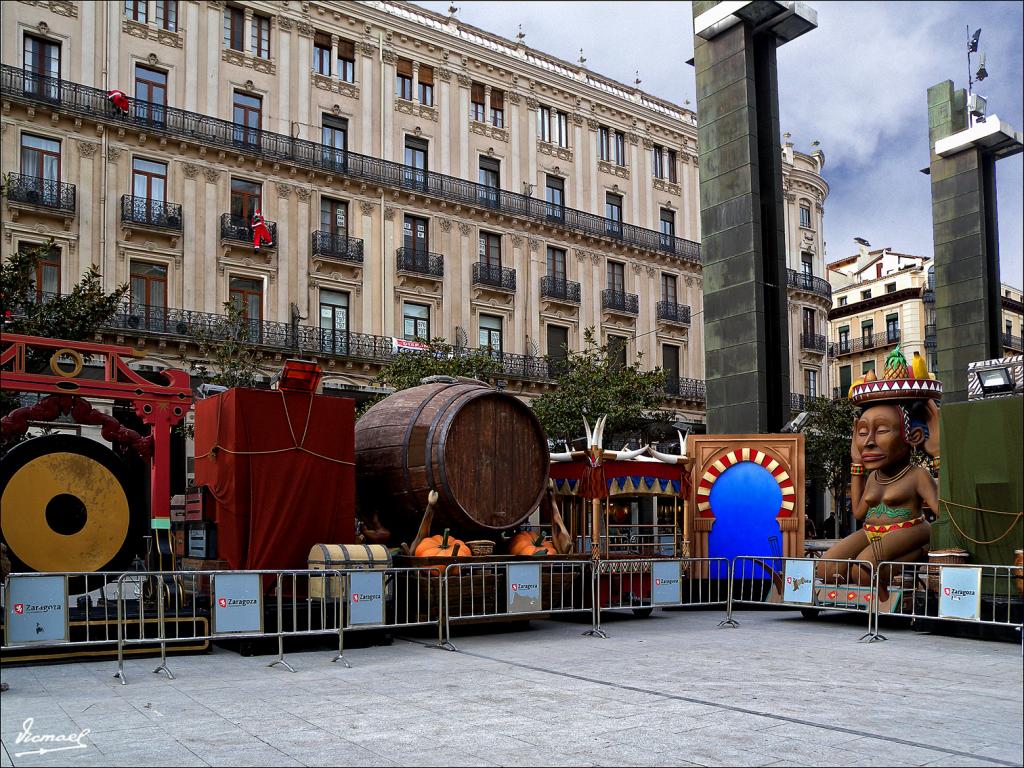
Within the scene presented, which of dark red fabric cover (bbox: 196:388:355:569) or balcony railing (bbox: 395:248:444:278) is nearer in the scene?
dark red fabric cover (bbox: 196:388:355:569)

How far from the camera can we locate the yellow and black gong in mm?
10273

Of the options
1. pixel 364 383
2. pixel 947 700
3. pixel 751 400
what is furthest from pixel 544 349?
pixel 947 700

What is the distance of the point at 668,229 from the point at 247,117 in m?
20.1

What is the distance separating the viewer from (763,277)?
17.5 meters

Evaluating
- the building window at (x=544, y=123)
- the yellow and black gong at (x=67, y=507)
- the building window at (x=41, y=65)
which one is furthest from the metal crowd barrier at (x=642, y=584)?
the building window at (x=544, y=123)

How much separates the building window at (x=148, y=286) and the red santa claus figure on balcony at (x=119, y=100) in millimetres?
4514

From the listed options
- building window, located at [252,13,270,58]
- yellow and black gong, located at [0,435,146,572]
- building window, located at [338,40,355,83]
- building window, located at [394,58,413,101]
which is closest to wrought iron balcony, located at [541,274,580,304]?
building window, located at [394,58,413,101]

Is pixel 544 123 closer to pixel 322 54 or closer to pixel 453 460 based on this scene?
pixel 322 54

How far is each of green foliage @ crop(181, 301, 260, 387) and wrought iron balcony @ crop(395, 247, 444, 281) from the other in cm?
613

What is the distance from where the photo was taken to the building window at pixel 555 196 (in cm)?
3891

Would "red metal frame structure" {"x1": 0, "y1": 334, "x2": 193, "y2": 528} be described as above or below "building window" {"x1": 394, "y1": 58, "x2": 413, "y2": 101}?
below

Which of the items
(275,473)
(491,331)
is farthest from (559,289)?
(275,473)

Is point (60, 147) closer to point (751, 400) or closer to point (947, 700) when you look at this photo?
point (751, 400)

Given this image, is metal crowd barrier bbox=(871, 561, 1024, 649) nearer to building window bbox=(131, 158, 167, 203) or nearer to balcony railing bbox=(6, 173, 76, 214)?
balcony railing bbox=(6, 173, 76, 214)
